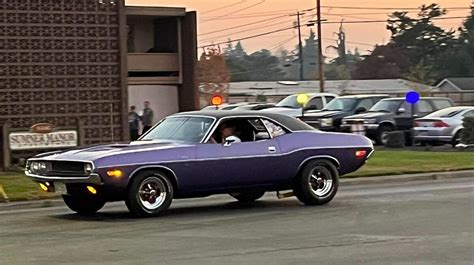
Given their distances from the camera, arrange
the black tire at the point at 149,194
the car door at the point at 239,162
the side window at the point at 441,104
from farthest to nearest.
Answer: the side window at the point at 441,104
the car door at the point at 239,162
the black tire at the point at 149,194

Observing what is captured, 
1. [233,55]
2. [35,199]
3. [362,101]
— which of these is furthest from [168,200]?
[233,55]

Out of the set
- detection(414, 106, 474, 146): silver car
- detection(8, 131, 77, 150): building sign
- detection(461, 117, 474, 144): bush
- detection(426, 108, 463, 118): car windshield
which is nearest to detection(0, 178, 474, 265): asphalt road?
detection(8, 131, 77, 150): building sign

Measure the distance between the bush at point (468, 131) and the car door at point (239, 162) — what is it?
1577 cm

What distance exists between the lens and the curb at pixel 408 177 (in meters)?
19.6

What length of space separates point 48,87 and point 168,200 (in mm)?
10739

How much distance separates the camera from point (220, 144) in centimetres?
1378

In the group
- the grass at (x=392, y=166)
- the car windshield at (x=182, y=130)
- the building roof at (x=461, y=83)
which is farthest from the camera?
the building roof at (x=461, y=83)

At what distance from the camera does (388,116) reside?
32.1 metres

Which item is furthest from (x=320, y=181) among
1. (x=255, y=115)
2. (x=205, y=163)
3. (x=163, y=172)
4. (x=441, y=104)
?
(x=441, y=104)

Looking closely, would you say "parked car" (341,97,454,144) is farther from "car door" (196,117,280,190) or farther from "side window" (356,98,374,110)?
"car door" (196,117,280,190)

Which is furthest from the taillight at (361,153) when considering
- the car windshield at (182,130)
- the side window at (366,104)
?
the side window at (366,104)

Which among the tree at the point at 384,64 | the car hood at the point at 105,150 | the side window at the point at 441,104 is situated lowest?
the car hood at the point at 105,150

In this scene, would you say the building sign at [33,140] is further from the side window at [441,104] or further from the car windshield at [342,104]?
the side window at [441,104]

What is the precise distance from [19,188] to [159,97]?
67.7ft
